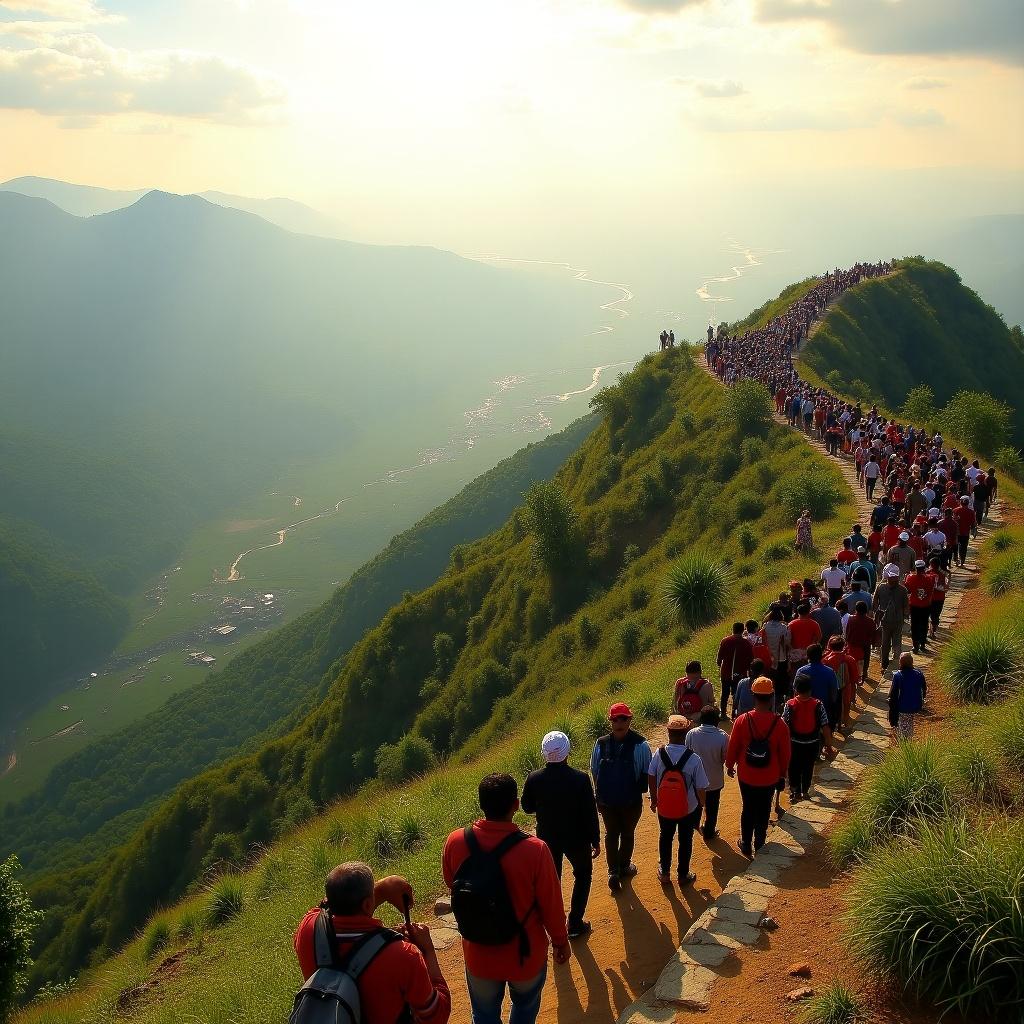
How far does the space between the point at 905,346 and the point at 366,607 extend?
58.9 m

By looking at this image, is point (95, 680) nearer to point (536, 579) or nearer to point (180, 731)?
point (180, 731)

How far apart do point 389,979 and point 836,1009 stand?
330cm

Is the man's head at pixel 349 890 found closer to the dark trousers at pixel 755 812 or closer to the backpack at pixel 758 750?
the backpack at pixel 758 750

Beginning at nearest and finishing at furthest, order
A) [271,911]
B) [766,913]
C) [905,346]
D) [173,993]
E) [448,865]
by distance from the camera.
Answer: [448,865], [766,913], [173,993], [271,911], [905,346]

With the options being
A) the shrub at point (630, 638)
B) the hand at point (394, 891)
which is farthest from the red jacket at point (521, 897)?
the shrub at point (630, 638)

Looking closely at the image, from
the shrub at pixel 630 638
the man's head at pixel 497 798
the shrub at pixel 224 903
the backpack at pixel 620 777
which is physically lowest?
the shrub at pixel 224 903

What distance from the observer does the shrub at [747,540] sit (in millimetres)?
23717

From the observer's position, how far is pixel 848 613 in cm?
1173

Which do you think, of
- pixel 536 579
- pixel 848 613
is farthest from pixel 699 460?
pixel 848 613

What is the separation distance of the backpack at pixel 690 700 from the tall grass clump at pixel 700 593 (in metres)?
10.0

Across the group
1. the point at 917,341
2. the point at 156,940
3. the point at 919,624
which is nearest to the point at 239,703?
the point at 917,341

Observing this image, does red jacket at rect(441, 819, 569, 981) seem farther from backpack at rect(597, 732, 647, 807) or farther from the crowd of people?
backpack at rect(597, 732, 647, 807)

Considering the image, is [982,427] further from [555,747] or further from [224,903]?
[555,747]

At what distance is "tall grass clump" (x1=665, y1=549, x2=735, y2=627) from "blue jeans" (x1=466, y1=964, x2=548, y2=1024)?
1478cm
